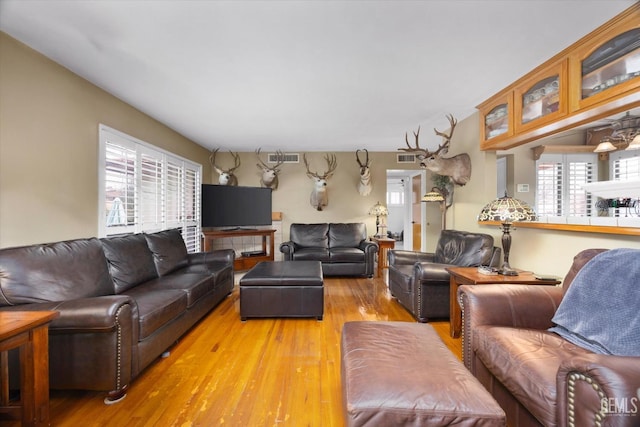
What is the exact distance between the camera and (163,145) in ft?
13.2

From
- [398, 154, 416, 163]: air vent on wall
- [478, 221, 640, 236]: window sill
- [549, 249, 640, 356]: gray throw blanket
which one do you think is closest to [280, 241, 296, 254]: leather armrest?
[398, 154, 416, 163]: air vent on wall

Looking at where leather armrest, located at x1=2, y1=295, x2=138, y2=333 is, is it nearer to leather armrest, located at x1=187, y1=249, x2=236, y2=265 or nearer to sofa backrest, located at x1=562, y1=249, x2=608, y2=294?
leather armrest, located at x1=187, y1=249, x2=236, y2=265

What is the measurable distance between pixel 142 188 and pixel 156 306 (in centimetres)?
219

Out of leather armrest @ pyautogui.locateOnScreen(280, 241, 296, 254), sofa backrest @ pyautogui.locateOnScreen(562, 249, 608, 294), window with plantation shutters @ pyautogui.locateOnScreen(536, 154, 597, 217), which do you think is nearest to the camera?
sofa backrest @ pyautogui.locateOnScreen(562, 249, 608, 294)

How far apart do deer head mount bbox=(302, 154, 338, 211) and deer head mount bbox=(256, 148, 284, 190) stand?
53 centimetres

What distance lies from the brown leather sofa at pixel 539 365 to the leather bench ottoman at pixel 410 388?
9.8 inches

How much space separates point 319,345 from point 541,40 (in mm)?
3034

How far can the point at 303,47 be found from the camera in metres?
2.12

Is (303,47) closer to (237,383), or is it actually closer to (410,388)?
(410,388)

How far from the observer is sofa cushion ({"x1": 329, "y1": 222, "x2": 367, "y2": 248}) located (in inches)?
202

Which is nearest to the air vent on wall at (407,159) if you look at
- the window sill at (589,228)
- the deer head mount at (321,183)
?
the deer head mount at (321,183)

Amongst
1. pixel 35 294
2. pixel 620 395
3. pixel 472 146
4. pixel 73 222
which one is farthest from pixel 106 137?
pixel 472 146

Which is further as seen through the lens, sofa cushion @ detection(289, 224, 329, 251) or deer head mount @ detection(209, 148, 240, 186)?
deer head mount @ detection(209, 148, 240, 186)

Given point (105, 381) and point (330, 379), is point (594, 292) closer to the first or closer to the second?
point (330, 379)
